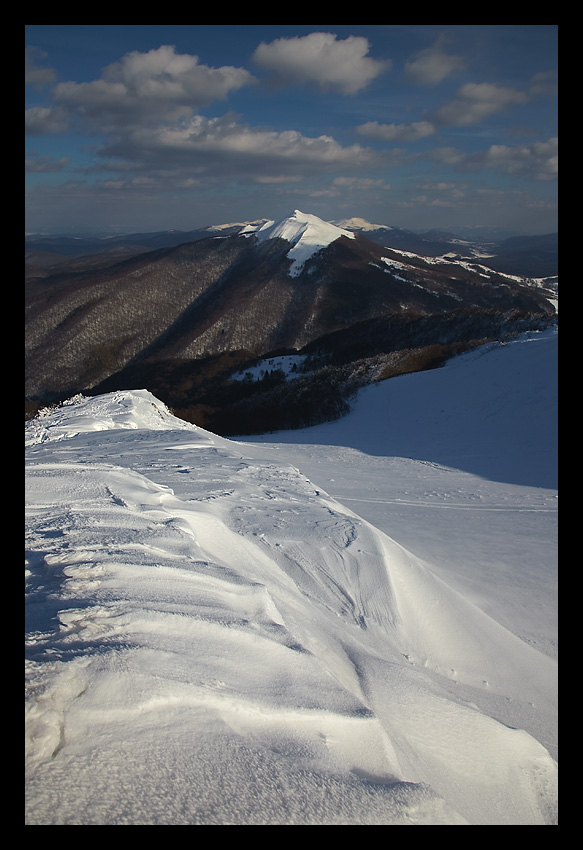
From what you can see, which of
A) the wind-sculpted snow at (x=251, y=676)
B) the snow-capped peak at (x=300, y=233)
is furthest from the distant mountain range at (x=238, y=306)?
the wind-sculpted snow at (x=251, y=676)

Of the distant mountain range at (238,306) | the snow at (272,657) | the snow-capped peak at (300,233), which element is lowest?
the snow at (272,657)

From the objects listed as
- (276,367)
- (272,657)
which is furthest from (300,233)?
(272,657)

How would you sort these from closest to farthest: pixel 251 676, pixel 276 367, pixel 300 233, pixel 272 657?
pixel 251 676 < pixel 272 657 < pixel 276 367 < pixel 300 233

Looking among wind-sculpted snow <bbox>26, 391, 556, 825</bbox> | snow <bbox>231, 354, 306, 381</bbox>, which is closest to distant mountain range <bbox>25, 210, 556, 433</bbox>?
snow <bbox>231, 354, 306, 381</bbox>

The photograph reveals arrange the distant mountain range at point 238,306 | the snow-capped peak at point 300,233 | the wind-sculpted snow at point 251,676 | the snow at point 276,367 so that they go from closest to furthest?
the wind-sculpted snow at point 251,676 → the snow at point 276,367 → the distant mountain range at point 238,306 → the snow-capped peak at point 300,233

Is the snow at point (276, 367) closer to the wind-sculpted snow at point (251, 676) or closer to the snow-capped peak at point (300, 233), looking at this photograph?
the wind-sculpted snow at point (251, 676)

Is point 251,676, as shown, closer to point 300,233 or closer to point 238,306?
point 238,306

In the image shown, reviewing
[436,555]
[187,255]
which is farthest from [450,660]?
[187,255]

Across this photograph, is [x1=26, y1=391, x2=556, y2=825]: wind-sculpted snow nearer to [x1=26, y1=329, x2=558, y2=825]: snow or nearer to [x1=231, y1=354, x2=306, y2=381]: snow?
[x1=26, y1=329, x2=558, y2=825]: snow
